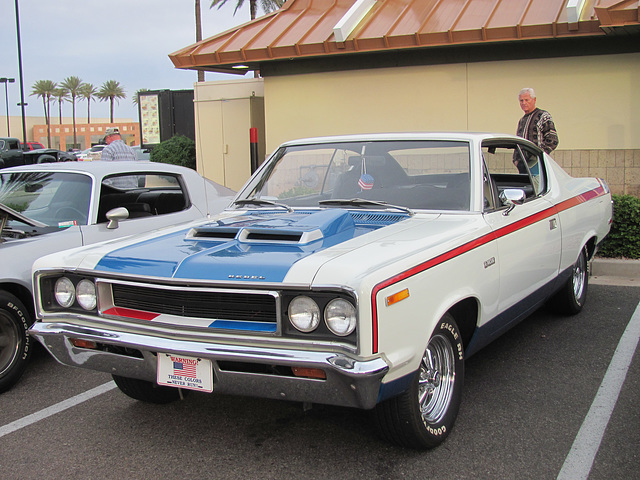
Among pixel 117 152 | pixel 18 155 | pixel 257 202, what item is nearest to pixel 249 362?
pixel 257 202

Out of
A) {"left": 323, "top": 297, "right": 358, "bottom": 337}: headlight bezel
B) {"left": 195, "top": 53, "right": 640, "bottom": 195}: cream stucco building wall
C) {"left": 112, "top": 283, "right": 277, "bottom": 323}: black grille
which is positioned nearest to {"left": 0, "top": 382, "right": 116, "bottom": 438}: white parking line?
{"left": 112, "top": 283, "right": 277, "bottom": 323}: black grille

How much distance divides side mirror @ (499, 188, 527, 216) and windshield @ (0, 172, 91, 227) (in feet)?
10.6

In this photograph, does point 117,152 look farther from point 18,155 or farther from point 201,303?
point 18,155

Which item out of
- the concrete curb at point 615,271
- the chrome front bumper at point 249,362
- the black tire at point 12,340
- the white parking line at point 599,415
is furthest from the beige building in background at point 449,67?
the chrome front bumper at point 249,362

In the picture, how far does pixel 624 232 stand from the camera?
25.3ft

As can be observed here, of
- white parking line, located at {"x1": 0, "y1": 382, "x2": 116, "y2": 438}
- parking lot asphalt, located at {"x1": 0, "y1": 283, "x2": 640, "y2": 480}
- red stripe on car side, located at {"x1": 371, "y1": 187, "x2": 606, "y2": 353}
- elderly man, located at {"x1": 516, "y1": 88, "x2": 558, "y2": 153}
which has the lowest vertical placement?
white parking line, located at {"x1": 0, "y1": 382, "x2": 116, "y2": 438}

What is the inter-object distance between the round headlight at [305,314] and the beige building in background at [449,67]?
6.66 meters

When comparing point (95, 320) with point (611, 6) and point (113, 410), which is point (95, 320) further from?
point (611, 6)

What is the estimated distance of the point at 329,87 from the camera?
39.4 ft

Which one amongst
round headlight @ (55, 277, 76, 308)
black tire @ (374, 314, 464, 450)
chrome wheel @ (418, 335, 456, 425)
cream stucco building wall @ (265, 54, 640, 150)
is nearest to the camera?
black tire @ (374, 314, 464, 450)

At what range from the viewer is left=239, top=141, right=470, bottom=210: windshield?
4262 millimetres

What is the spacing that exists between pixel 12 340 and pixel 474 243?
3.16 metres

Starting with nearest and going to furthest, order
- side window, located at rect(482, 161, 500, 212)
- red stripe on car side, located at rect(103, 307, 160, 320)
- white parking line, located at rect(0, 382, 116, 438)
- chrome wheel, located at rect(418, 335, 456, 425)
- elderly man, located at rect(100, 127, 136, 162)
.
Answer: red stripe on car side, located at rect(103, 307, 160, 320) → chrome wheel, located at rect(418, 335, 456, 425) → white parking line, located at rect(0, 382, 116, 438) → side window, located at rect(482, 161, 500, 212) → elderly man, located at rect(100, 127, 136, 162)

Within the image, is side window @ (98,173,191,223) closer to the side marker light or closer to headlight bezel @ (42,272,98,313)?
headlight bezel @ (42,272,98,313)
